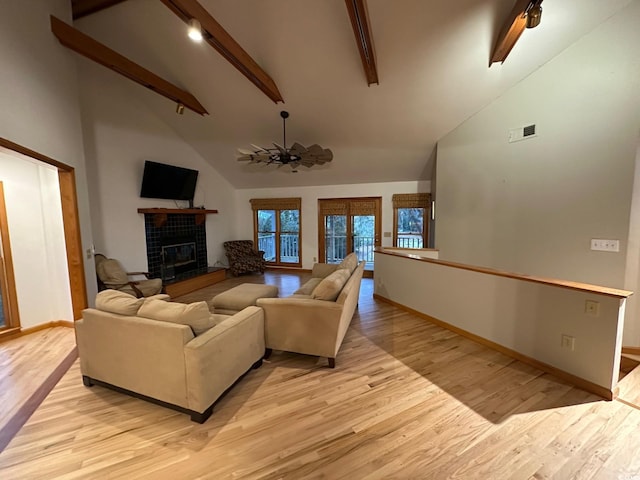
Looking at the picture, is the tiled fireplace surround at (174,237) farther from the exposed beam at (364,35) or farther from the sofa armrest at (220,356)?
the exposed beam at (364,35)

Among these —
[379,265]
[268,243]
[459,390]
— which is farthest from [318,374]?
[268,243]

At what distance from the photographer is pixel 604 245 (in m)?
2.89

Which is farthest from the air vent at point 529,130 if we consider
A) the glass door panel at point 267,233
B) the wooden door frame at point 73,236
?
the glass door panel at point 267,233

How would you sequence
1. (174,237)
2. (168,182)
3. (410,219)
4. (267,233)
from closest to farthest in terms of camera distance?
(168,182), (174,237), (410,219), (267,233)

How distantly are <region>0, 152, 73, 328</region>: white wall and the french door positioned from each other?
4999 millimetres

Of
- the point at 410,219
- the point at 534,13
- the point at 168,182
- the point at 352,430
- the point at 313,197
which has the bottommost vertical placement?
the point at 352,430

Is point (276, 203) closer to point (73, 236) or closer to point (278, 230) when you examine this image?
point (278, 230)

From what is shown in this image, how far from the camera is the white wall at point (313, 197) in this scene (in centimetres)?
643

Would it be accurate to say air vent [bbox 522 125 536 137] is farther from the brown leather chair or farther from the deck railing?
the brown leather chair

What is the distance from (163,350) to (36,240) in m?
3.00

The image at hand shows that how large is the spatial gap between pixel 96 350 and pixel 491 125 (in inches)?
211

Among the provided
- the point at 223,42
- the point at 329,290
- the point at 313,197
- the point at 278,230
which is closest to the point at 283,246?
the point at 278,230

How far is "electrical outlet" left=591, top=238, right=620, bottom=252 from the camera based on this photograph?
2809mm

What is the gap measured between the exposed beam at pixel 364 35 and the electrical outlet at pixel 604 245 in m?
3.17
